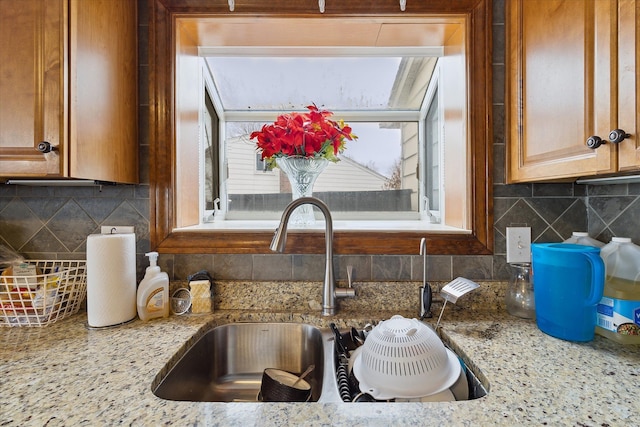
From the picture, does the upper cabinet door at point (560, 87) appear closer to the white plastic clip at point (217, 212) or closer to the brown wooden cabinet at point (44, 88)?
the white plastic clip at point (217, 212)

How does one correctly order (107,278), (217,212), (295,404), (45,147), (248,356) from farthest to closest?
(217,212)
(248,356)
(107,278)
(45,147)
(295,404)

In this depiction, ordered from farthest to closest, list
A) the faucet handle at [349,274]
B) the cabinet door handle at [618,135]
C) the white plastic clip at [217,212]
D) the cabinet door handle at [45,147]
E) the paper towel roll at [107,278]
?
the white plastic clip at [217,212] < the faucet handle at [349,274] < the paper towel roll at [107,278] < the cabinet door handle at [45,147] < the cabinet door handle at [618,135]

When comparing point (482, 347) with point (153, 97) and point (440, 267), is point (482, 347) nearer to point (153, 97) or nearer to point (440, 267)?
point (440, 267)

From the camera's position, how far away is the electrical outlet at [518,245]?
1.15 m

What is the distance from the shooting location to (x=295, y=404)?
633 millimetres

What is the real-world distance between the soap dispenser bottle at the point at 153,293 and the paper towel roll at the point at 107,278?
1.9 inches

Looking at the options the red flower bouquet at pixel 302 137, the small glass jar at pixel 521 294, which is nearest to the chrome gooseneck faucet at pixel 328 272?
the red flower bouquet at pixel 302 137

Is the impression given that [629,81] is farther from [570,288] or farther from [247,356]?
[247,356]

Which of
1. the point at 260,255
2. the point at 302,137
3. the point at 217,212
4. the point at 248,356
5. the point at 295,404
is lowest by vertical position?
the point at 248,356

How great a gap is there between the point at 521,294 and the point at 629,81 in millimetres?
688

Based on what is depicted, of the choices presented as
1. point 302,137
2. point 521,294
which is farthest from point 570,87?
point 302,137

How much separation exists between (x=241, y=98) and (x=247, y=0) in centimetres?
49

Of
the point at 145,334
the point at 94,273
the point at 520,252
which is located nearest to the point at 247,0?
the point at 94,273

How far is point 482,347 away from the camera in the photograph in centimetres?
87
